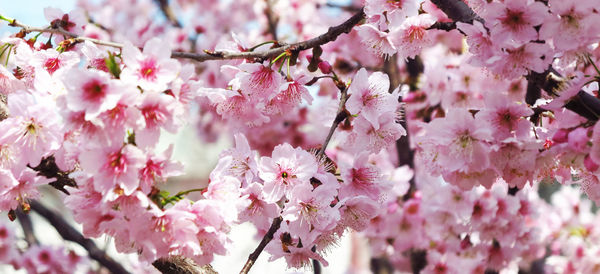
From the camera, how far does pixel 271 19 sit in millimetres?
3916

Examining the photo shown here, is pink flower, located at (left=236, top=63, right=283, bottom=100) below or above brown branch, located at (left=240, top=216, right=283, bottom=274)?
above

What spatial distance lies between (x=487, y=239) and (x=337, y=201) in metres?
1.12

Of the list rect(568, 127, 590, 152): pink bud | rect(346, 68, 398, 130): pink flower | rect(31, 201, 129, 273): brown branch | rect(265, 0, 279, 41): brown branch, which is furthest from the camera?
rect(265, 0, 279, 41): brown branch

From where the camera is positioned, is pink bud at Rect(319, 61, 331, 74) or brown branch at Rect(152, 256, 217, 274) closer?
brown branch at Rect(152, 256, 217, 274)

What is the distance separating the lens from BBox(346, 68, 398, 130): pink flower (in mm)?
1595

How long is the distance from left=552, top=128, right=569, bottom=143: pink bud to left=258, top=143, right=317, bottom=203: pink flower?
57cm

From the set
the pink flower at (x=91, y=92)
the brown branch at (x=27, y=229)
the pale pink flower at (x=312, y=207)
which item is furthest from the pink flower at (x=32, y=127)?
the brown branch at (x=27, y=229)

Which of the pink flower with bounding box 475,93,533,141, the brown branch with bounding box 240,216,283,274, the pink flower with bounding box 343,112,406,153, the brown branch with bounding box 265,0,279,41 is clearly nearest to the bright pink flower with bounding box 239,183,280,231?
the brown branch with bounding box 240,216,283,274

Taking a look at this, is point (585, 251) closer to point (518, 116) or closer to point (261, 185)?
point (518, 116)

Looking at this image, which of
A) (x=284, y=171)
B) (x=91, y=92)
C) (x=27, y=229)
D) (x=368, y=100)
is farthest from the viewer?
(x=27, y=229)

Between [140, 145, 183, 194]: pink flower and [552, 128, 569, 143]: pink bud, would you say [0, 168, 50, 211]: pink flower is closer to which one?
[140, 145, 183, 194]: pink flower

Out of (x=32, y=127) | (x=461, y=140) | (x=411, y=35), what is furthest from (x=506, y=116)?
(x=32, y=127)

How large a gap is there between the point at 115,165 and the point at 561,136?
0.97 metres

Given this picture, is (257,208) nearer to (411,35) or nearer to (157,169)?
(157,169)
